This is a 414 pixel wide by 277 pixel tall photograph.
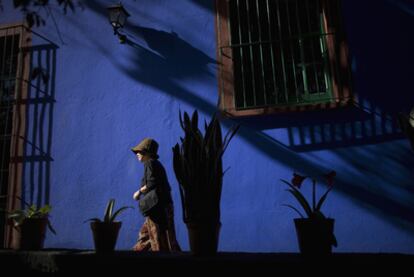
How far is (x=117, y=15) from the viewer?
4.15 meters

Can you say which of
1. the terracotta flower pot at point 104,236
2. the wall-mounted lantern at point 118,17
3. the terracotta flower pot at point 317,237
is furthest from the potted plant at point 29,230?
the wall-mounted lantern at point 118,17

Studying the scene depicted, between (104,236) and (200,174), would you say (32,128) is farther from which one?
(200,174)

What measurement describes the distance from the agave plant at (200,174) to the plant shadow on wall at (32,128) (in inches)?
107

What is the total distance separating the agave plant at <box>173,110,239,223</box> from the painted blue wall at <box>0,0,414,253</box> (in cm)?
178

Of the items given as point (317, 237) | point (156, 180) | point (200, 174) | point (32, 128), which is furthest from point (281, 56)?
point (32, 128)

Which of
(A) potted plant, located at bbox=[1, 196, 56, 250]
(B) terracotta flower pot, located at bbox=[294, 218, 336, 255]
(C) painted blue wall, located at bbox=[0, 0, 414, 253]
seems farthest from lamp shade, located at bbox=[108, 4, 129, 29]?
(B) terracotta flower pot, located at bbox=[294, 218, 336, 255]

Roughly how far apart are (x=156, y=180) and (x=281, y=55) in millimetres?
1889

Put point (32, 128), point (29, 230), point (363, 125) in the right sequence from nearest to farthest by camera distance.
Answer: point (29, 230)
point (363, 125)
point (32, 128)

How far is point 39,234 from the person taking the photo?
7.61ft

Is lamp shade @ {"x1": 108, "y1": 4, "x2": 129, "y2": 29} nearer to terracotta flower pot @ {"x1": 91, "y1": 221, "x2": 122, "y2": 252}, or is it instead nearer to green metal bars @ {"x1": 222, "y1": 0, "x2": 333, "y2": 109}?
green metal bars @ {"x1": 222, "y1": 0, "x2": 333, "y2": 109}

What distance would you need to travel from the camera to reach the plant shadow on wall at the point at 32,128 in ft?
13.4

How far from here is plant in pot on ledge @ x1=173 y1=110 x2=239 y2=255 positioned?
1827mm

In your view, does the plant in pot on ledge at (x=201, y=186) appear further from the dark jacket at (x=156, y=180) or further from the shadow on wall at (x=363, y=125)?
the shadow on wall at (x=363, y=125)

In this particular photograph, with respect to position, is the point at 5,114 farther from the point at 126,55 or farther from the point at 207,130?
the point at 207,130
